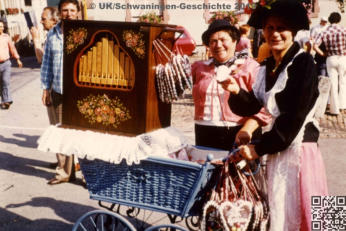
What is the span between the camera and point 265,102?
8.27 feet

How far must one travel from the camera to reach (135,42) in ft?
8.91

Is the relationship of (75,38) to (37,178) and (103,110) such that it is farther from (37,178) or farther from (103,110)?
(37,178)

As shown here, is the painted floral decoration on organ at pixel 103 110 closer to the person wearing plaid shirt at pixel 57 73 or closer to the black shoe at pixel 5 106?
the person wearing plaid shirt at pixel 57 73

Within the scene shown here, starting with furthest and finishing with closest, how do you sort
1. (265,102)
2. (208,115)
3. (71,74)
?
(208,115) → (71,74) → (265,102)

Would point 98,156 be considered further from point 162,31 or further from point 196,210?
point 162,31

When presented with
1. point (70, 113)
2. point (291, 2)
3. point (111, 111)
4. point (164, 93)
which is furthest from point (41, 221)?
point (291, 2)

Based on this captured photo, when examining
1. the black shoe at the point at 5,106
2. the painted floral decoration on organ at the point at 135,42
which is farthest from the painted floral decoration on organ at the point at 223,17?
the black shoe at the point at 5,106

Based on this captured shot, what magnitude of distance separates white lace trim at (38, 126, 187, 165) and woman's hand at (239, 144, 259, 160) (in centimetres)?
58

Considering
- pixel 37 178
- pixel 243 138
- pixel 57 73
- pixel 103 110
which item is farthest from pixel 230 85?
pixel 37 178

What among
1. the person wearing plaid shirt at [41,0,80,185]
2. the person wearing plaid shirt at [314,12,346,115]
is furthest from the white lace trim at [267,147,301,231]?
the person wearing plaid shirt at [314,12,346,115]

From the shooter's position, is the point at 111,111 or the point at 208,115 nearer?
the point at 111,111

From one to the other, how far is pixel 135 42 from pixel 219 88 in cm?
90

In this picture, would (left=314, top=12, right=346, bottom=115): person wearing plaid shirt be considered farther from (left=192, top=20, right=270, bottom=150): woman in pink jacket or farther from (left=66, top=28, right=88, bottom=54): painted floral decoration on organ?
(left=66, top=28, right=88, bottom=54): painted floral decoration on organ

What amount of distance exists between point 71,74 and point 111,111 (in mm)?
411
